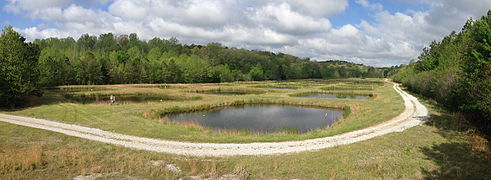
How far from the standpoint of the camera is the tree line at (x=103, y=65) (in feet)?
104

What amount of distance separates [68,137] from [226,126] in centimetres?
1440

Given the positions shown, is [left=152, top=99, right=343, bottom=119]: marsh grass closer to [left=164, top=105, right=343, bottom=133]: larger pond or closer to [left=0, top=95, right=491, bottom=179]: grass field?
[left=164, top=105, right=343, bottom=133]: larger pond

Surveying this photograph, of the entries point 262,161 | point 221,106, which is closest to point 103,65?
point 221,106

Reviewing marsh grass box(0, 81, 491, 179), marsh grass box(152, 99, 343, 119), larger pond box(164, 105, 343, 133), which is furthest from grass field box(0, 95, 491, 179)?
marsh grass box(152, 99, 343, 119)

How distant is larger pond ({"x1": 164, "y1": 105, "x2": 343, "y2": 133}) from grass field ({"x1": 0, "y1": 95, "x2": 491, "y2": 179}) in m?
11.1

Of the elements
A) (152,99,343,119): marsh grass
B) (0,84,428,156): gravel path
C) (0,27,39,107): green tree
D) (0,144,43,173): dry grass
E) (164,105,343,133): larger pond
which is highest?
(0,27,39,107): green tree

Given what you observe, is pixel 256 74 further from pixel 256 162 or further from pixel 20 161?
pixel 20 161

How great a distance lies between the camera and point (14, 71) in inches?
1219

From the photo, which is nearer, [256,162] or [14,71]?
[256,162]

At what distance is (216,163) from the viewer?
43.3ft

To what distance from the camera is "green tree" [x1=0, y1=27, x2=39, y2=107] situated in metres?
30.2

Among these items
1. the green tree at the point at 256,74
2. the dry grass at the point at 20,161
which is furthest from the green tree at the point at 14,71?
the green tree at the point at 256,74

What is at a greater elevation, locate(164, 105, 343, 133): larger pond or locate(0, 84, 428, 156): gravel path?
locate(0, 84, 428, 156): gravel path

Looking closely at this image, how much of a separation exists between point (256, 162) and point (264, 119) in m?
19.8
